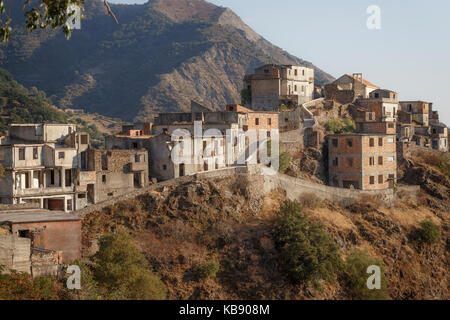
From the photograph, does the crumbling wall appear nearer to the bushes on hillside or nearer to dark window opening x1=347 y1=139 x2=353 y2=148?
the bushes on hillside

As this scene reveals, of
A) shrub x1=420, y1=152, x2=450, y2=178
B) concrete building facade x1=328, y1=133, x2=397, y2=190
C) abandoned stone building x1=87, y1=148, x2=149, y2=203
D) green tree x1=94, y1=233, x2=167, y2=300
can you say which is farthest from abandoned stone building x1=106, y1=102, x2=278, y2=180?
shrub x1=420, y1=152, x2=450, y2=178

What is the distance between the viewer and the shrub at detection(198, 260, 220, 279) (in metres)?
38.0

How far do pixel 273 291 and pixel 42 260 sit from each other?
621 inches

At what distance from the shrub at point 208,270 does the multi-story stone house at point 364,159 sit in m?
21.5

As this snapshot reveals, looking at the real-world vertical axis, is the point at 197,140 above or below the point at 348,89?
below

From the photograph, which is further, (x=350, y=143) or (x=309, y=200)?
(x=350, y=143)

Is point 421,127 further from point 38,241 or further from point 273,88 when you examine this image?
point 38,241

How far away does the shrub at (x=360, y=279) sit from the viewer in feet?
135

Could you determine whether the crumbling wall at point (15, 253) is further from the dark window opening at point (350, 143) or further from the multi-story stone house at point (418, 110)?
the multi-story stone house at point (418, 110)

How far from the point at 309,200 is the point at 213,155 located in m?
9.37

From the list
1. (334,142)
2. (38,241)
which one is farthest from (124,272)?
(334,142)

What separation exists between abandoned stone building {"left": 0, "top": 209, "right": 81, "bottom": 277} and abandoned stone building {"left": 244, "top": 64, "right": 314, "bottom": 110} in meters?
38.0

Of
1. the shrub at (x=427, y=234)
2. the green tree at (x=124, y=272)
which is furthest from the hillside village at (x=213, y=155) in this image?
the shrub at (x=427, y=234)

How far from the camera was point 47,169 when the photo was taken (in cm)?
4306
